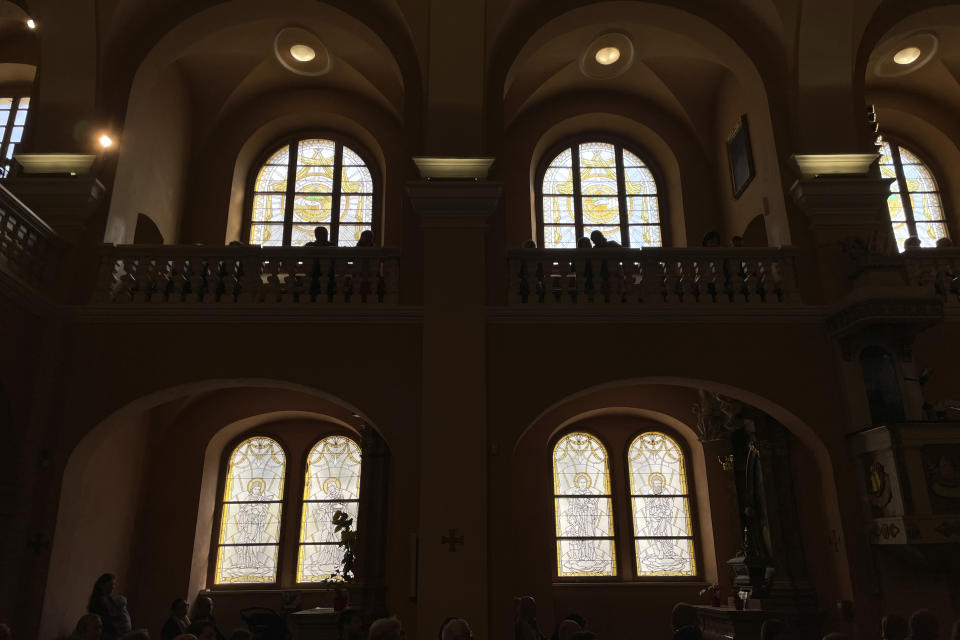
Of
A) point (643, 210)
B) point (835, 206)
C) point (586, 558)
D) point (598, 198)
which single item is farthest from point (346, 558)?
point (835, 206)

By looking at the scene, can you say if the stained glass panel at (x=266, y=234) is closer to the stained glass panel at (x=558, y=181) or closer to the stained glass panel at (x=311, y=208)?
the stained glass panel at (x=311, y=208)

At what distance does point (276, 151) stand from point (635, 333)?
675 cm

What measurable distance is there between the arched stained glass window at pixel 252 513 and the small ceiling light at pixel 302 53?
214 inches

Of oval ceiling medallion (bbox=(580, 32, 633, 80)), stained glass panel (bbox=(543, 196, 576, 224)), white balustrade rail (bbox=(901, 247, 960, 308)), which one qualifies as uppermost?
oval ceiling medallion (bbox=(580, 32, 633, 80))

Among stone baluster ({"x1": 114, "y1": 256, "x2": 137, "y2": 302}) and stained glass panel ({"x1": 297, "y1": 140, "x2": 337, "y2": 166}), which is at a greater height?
stained glass panel ({"x1": 297, "y1": 140, "x2": 337, "y2": 166})

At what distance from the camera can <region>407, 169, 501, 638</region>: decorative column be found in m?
7.38

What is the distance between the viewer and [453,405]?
7.91m

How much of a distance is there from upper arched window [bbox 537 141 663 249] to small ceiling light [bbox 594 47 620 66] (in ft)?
4.55

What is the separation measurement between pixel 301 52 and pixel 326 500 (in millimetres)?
6290

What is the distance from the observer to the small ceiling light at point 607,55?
11.1 metres

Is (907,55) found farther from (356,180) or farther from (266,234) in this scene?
(266,234)

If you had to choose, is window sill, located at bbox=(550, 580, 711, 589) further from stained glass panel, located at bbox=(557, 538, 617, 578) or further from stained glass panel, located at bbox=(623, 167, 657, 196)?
stained glass panel, located at bbox=(623, 167, 657, 196)

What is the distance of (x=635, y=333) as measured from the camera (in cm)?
836

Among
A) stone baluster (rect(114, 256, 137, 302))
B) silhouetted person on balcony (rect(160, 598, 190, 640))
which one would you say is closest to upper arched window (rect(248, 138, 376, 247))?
stone baluster (rect(114, 256, 137, 302))
